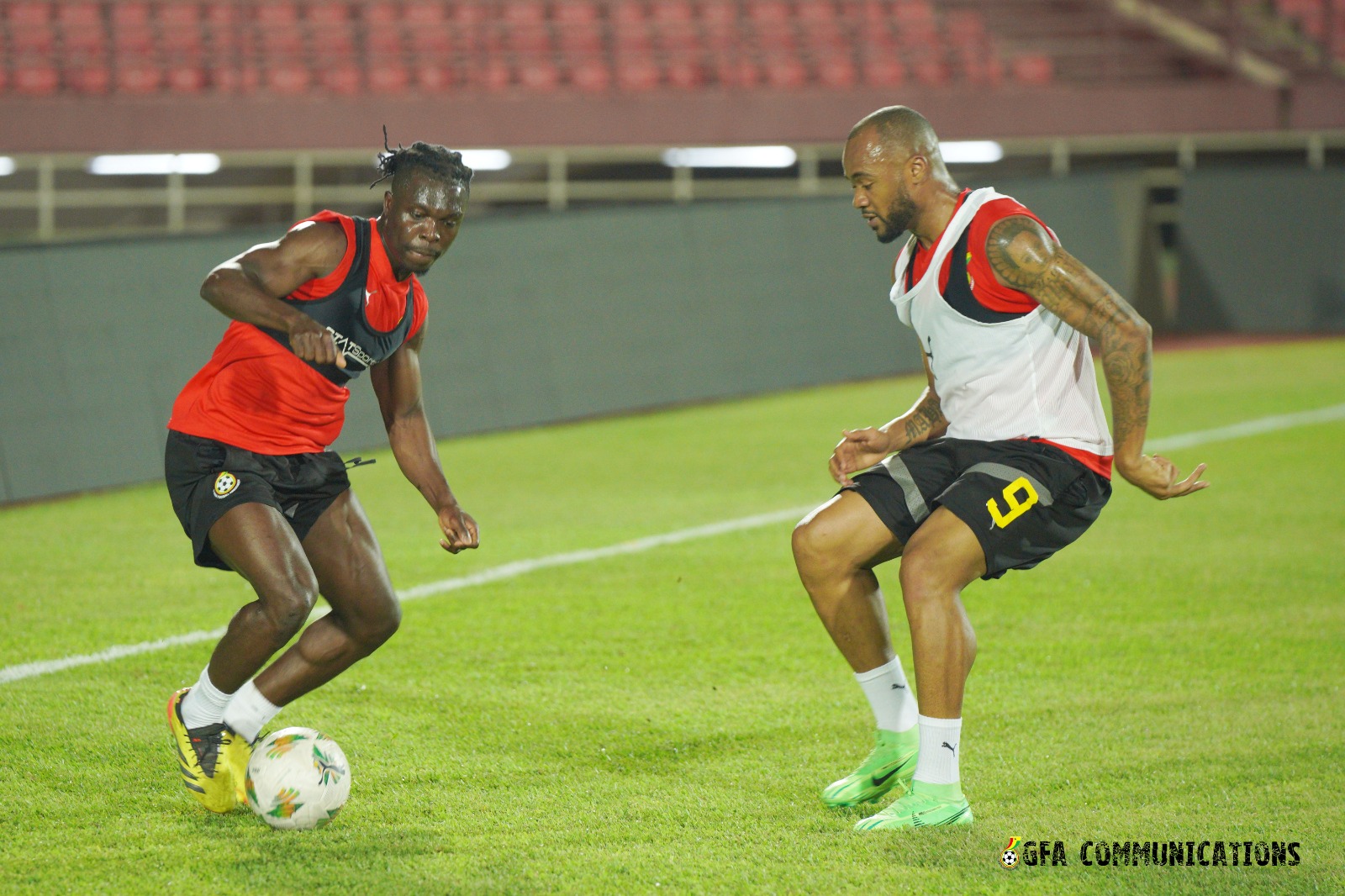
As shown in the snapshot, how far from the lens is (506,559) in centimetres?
861

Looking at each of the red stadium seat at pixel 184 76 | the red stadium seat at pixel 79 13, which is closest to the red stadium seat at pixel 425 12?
the red stadium seat at pixel 184 76

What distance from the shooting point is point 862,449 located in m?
4.96

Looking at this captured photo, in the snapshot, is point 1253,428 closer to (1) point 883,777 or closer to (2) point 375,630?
(1) point 883,777

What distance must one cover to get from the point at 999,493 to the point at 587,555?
4.63 m

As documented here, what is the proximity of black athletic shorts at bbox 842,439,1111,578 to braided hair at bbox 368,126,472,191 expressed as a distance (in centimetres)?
159

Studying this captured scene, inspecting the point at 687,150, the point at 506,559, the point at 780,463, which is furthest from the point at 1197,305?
the point at 506,559

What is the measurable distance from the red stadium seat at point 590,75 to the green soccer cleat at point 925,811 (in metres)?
19.7

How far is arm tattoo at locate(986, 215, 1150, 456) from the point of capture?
4219 mm

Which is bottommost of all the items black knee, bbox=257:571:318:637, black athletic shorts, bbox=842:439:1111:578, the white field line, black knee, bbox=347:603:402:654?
the white field line

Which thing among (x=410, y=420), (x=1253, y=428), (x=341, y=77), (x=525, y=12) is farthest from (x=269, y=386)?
(x=525, y=12)

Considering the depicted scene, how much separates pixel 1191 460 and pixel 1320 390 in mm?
4854

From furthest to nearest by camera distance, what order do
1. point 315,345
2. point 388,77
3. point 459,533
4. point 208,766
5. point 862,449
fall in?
point 388,77
point 862,449
point 459,533
point 208,766
point 315,345

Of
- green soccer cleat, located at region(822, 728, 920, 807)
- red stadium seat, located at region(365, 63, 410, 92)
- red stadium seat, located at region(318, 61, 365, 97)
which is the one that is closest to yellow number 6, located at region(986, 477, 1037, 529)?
green soccer cleat, located at region(822, 728, 920, 807)

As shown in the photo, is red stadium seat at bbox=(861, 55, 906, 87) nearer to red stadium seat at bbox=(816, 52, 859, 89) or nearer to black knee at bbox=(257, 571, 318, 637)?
red stadium seat at bbox=(816, 52, 859, 89)
